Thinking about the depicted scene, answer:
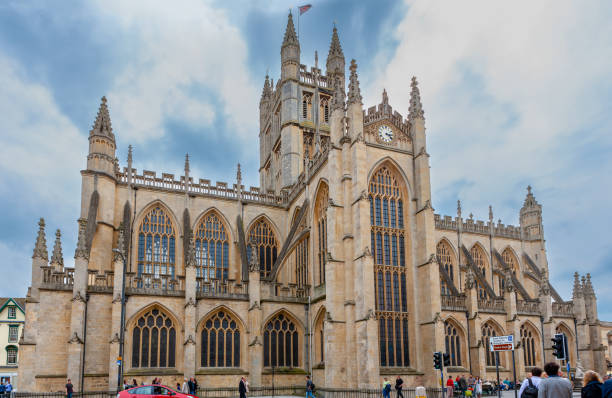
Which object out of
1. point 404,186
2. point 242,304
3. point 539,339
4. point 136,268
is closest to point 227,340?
point 242,304

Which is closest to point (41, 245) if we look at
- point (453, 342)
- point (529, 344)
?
point (453, 342)

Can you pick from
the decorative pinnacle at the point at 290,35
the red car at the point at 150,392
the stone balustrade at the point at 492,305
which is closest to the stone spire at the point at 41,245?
the red car at the point at 150,392

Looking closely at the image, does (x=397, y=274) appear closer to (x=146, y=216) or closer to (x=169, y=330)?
(x=169, y=330)

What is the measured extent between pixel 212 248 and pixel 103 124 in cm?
1143

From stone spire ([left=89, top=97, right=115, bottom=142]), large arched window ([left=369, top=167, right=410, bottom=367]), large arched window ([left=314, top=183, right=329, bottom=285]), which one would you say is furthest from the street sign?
stone spire ([left=89, top=97, right=115, bottom=142])

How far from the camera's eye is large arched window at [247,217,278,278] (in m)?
39.5

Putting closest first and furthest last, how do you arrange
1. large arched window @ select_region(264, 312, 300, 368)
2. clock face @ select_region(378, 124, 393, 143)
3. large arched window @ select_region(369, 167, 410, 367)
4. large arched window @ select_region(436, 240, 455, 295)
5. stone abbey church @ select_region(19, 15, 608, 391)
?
stone abbey church @ select_region(19, 15, 608, 391)
large arched window @ select_region(369, 167, 410, 367)
large arched window @ select_region(264, 312, 300, 368)
clock face @ select_region(378, 124, 393, 143)
large arched window @ select_region(436, 240, 455, 295)

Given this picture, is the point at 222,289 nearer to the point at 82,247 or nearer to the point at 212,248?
the point at 212,248

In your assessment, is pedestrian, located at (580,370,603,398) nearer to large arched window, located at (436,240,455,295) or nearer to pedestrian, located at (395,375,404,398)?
pedestrian, located at (395,375,404,398)

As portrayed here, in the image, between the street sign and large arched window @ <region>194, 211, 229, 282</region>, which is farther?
large arched window @ <region>194, 211, 229, 282</region>

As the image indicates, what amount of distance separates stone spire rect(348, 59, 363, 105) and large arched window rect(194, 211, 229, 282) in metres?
13.7

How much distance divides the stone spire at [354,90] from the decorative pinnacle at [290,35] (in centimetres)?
1725

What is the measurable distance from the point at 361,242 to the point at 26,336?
18.8 metres

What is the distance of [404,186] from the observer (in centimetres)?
3341
